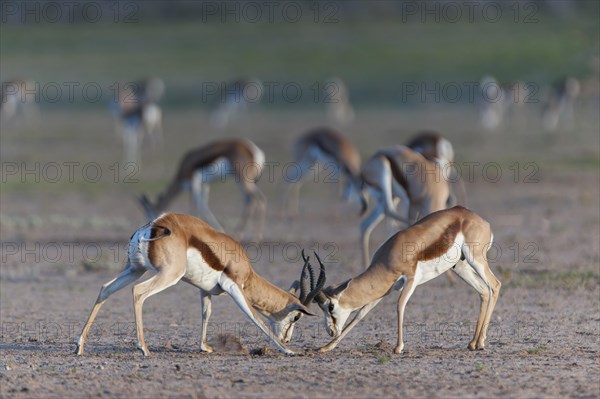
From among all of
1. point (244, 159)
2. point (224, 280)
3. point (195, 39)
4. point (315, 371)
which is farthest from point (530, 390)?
point (195, 39)

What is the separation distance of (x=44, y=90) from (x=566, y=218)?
3051 cm

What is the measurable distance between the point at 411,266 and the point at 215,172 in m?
7.45

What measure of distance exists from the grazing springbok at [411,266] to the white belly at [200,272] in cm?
86

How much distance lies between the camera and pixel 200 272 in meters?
8.86

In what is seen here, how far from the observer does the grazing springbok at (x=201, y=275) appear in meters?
8.62

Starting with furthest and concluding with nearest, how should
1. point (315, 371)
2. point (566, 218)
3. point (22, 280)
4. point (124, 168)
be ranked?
point (124, 168) → point (566, 218) → point (22, 280) → point (315, 371)

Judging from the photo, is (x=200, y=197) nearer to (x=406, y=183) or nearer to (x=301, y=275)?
(x=406, y=183)

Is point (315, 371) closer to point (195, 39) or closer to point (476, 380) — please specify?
point (476, 380)

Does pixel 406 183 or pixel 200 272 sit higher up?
pixel 406 183

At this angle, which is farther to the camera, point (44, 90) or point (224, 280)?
point (44, 90)

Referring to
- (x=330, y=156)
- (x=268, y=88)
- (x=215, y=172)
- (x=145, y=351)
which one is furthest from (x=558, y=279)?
(x=268, y=88)

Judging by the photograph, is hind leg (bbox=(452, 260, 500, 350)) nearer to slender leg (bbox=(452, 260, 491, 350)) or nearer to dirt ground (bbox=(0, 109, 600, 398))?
slender leg (bbox=(452, 260, 491, 350))

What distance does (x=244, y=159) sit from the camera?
16.1 metres

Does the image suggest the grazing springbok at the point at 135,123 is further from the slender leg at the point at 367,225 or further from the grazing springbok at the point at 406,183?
the grazing springbok at the point at 406,183
